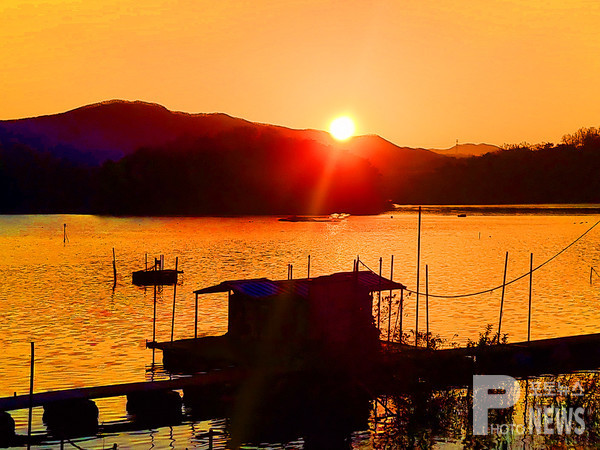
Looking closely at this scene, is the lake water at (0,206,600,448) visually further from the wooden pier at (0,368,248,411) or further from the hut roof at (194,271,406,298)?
the hut roof at (194,271,406,298)

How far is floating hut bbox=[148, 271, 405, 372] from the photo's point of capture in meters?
28.2

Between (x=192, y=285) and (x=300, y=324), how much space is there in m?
42.5

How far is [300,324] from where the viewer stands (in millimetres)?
29453

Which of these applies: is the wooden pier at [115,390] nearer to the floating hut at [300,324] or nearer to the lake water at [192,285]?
the lake water at [192,285]

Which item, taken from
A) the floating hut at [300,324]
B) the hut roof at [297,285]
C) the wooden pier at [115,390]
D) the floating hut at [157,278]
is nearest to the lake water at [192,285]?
the floating hut at [157,278]

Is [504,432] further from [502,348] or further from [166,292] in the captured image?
[166,292]

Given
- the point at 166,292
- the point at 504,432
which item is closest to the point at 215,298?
the point at 166,292

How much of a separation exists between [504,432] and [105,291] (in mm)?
48105

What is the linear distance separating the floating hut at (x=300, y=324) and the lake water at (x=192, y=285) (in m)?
A: 3.54

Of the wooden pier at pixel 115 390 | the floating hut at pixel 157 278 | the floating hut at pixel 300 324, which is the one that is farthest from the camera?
the floating hut at pixel 157 278

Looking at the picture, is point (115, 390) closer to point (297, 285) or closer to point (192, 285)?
point (297, 285)

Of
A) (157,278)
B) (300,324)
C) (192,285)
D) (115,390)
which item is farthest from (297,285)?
(192,285)

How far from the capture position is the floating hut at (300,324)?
2816cm

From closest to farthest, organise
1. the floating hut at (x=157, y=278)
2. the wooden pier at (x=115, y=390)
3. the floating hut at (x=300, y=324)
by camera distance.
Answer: the wooden pier at (x=115, y=390), the floating hut at (x=300, y=324), the floating hut at (x=157, y=278)
